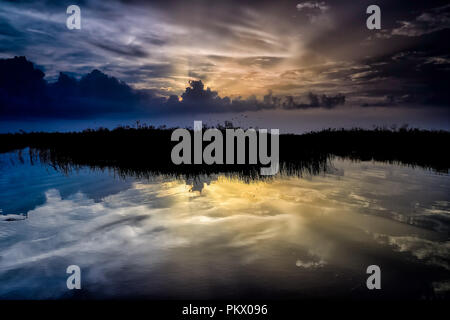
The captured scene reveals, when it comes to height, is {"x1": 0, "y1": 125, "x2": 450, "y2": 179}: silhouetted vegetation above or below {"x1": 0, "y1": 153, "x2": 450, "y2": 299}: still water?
above

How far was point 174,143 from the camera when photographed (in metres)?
17.0

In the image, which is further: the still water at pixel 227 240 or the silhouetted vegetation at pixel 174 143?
the silhouetted vegetation at pixel 174 143

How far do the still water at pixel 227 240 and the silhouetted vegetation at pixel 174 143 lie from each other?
3.53 m

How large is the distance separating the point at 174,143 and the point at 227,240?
41.4 feet

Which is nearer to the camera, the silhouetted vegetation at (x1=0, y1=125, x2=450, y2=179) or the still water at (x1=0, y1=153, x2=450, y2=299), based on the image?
the still water at (x1=0, y1=153, x2=450, y2=299)

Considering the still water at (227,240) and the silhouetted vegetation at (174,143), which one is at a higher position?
the silhouetted vegetation at (174,143)

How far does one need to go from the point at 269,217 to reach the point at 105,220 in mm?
3756

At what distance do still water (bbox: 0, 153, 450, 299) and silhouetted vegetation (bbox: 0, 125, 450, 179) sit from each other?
3.53 m

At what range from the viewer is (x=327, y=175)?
1129 cm

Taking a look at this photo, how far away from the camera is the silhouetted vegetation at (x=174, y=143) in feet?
42.1

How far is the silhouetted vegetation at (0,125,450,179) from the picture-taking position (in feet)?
42.1

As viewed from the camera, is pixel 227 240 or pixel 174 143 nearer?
pixel 227 240

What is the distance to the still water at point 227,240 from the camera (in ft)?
11.8

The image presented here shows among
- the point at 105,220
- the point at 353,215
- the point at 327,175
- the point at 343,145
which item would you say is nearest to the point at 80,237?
the point at 105,220
